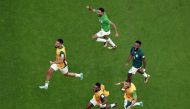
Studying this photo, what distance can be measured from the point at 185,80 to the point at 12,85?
23.1ft

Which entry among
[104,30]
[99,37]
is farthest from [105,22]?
[99,37]

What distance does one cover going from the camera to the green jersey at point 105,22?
2206 cm

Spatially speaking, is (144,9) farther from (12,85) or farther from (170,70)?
(12,85)

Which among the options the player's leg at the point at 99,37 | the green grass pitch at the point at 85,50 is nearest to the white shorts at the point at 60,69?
the green grass pitch at the point at 85,50

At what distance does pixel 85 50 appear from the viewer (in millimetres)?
22766

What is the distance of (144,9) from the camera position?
24.3 m

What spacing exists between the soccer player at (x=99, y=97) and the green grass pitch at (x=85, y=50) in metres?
0.99

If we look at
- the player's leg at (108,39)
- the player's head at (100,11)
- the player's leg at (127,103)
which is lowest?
the player's leg at (127,103)

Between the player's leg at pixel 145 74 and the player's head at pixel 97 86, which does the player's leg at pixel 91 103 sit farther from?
the player's leg at pixel 145 74

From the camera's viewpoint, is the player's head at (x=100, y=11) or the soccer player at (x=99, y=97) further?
the player's head at (x=100, y=11)

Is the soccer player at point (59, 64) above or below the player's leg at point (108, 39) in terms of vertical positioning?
A: below

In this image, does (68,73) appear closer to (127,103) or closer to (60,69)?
(60,69)

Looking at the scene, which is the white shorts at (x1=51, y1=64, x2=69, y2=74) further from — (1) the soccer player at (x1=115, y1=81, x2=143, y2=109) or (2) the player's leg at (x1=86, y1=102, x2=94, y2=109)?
(1) the soccer player at (x1=115, y1=81, x2=143, y2=109)

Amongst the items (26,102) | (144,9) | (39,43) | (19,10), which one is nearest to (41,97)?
(26,102)
